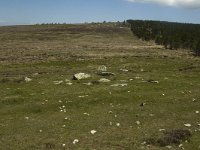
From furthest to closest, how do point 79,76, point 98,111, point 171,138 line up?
point 79,76 < point 98,111 < point 171,138

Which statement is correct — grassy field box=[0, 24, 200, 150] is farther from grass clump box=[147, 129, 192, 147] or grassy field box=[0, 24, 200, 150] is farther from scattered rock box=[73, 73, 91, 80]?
scattered rock box=[73, 73, 91, 80]

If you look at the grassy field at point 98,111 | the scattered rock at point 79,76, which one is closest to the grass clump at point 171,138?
the grassy field at point 98,111

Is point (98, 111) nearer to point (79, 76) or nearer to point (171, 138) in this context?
point (171, 138)

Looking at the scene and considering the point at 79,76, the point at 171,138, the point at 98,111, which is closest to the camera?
the point at 171,138

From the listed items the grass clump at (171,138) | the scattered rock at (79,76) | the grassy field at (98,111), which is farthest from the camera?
the scattered rock at (79,76)


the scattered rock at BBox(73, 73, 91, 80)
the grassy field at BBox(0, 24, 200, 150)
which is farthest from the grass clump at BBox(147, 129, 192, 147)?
the scattered rock at BBox(73, 73, 91, 80)

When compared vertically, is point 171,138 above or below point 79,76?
above

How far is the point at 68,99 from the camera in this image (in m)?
26.1

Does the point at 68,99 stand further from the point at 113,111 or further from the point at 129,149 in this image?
the point at 129,149

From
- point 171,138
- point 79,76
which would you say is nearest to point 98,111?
point 171,138

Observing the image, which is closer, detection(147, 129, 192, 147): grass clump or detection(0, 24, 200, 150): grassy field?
detection(147, 129, 192, 147): grass clump

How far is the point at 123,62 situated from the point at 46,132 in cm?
3286

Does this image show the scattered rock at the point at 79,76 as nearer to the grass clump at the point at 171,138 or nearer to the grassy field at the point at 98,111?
the grassy field at the point at 98,111

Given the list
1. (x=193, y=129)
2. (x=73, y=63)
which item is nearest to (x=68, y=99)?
(x=193, y=129)
